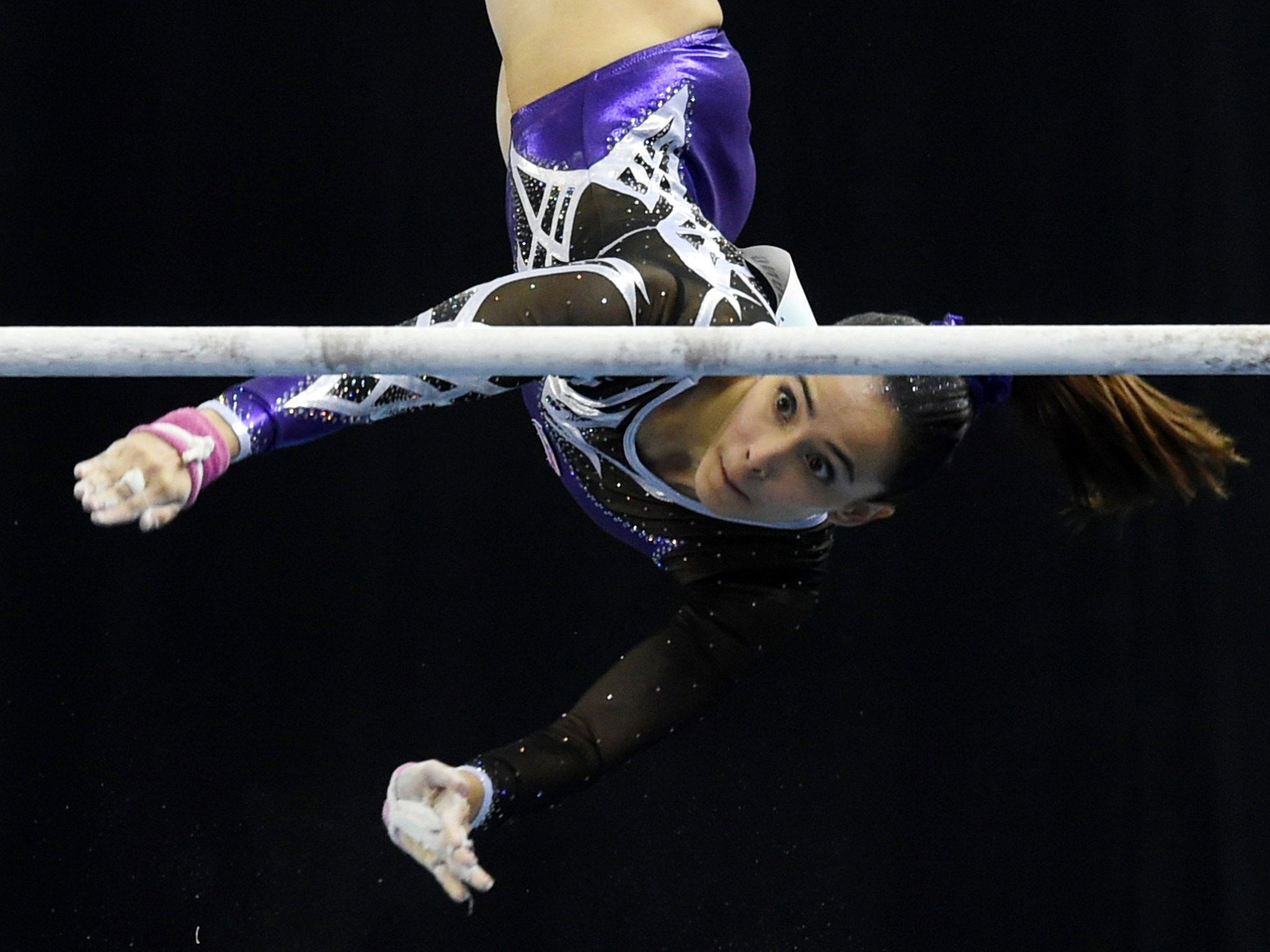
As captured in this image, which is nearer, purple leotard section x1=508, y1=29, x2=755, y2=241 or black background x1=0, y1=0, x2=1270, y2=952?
purple leotard section x1=508, y1=29, x2=755, y2=241

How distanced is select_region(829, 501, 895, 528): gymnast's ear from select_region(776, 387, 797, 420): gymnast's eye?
0.40ft

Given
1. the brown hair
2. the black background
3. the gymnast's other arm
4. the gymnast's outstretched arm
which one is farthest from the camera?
the black background

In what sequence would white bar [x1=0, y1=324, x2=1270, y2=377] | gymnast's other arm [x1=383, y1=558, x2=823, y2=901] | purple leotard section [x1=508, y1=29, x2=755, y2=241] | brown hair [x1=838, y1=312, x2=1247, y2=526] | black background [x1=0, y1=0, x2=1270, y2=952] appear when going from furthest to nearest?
black background [x1=0, y1=0, x2=1270, y2=952] → purple leotard section [x1=508, y1=29, x2=755, y2=241] → brown hair [x1=838, y1=312, x2=1247, y2=526] → gymnast's other arm [x1=383, y1=558, x2=823, y2=901] → white bar [x1=0, y1=324, x2=1270, y2=377]

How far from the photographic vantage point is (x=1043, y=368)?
959mm

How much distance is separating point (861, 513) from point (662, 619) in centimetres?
72

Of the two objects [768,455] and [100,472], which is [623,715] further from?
[100,472]

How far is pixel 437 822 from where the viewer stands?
1133 millimetres

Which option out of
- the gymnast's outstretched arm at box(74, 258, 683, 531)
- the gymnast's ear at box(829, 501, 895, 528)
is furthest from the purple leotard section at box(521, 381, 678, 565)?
the gymnast's outstretched arm at box(74, 258, 683, 531)

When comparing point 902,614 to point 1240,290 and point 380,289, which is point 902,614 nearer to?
point 1240,290

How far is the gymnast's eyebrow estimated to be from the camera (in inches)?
48.1

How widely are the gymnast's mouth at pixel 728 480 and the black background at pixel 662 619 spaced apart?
2.55 ft

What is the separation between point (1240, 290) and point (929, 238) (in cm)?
Answer: 38

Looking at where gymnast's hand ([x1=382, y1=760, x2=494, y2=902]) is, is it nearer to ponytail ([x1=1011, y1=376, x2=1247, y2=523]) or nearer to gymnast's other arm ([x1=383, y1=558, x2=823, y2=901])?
gymnast's other arm ([x1=383, y1=558, x2=823, y2=901])

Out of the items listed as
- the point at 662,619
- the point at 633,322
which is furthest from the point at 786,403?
the point at 662,619
